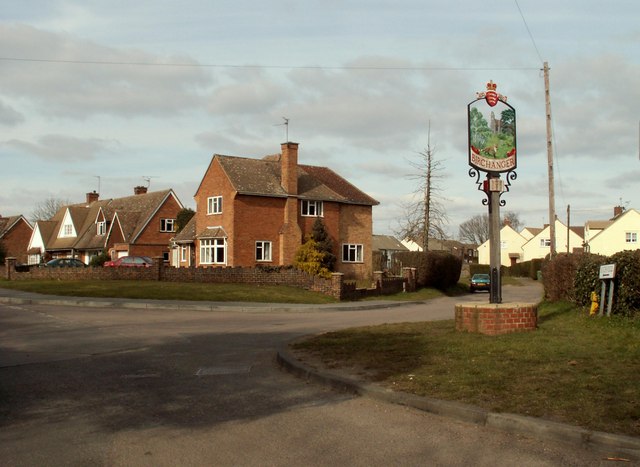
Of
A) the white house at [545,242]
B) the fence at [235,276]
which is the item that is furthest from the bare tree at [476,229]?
the fence at [235,276]

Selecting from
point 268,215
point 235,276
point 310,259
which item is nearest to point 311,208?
point 268,215

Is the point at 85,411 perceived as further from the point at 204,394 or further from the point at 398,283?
the point at 398,283

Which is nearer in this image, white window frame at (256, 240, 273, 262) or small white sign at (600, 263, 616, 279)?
small white sign at (600, 263, 616, 279)

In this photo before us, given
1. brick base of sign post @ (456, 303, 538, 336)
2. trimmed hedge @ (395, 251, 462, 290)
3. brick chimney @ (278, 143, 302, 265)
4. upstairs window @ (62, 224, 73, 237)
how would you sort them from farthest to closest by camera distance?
upstairs window @ (62, 224, 73, 237), brick chimney @ (278, 143, 302, 265), trimmed hedge @ (395, 251, 462, 290), brick base of sign post @ (456, 303, 538, 336)

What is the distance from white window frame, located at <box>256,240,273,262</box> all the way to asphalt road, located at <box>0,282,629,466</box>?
31.7m

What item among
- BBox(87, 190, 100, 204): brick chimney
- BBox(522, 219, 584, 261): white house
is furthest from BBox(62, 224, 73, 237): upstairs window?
BBox(522, 219, 584, 261): white house

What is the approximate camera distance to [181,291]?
97.5 feet

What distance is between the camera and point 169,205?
204ft

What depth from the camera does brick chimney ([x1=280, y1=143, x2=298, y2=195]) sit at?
152ft

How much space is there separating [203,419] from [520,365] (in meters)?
4.31

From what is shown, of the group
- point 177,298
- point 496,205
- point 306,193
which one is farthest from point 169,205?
point 496,205

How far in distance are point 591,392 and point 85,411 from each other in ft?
18.6

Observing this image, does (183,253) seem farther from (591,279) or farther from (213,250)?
(591,279)

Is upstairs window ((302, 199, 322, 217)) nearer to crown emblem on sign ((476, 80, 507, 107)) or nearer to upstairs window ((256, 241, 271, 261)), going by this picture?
upstairs window ((256, 241, 271, 261))
